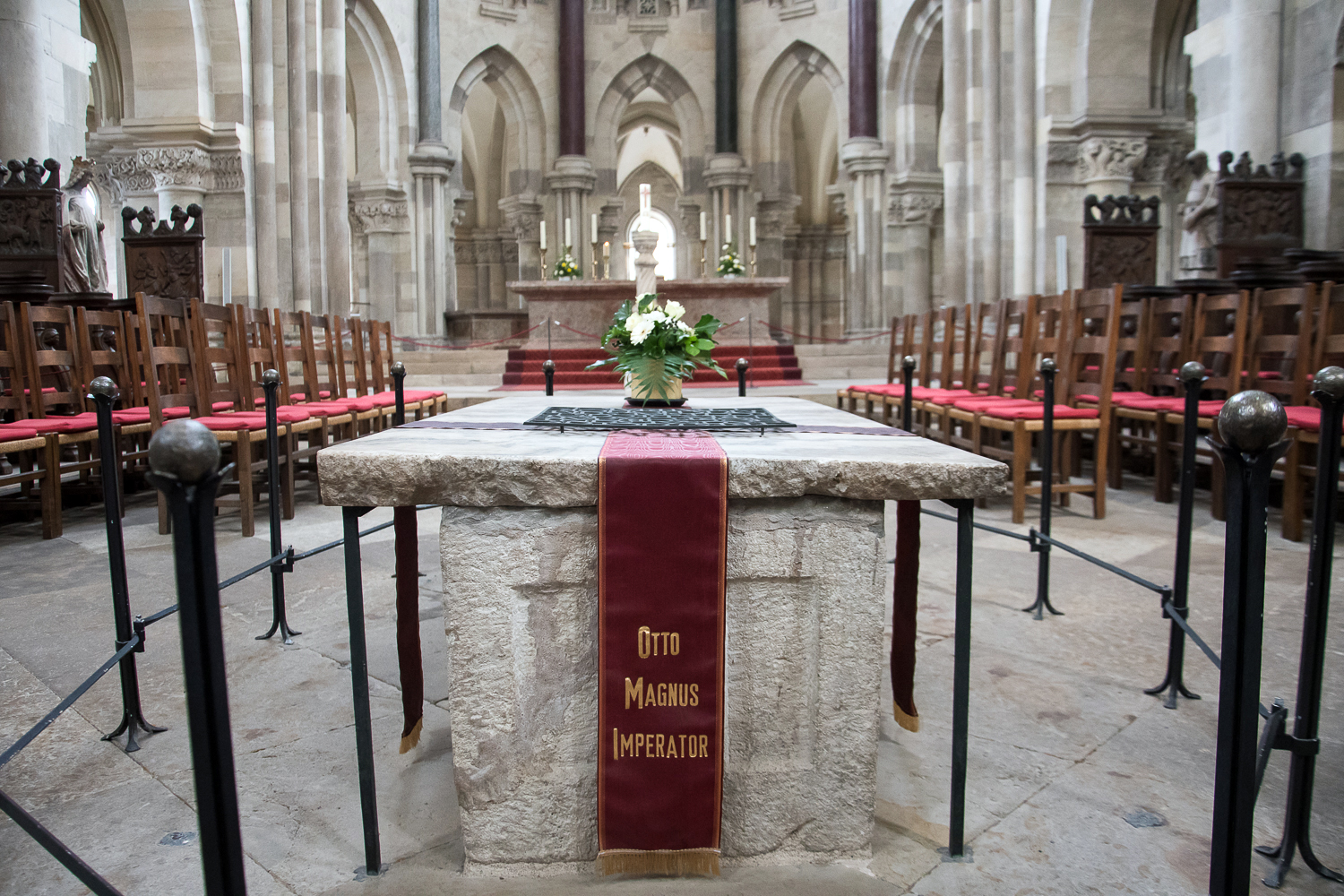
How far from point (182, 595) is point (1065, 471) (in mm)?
4808

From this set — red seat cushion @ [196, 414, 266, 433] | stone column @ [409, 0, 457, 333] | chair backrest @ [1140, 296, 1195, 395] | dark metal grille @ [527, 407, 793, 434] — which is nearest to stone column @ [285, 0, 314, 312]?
stone column @ [409, 0, 457, 333]

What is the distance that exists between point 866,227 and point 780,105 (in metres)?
3.48

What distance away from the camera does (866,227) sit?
1584 cm

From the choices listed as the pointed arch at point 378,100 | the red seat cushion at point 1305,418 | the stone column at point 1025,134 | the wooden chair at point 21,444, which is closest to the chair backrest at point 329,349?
the wooden chair at point 21,444

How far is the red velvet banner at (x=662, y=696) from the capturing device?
1621 mm

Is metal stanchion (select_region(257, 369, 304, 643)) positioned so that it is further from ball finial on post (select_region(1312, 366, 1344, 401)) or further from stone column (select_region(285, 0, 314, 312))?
stone column (select_region(285, 0, 314, 312))

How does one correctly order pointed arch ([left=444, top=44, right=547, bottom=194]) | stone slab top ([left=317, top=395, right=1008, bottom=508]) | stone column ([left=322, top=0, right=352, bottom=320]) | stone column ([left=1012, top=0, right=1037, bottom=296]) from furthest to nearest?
pointed arch ([left=444, top=44, right=547, bottom=194]), stone column ([left=322, top=0, right=352, bottom=320]), stone column ([left=1012, top=0, right=1037, bottom=296]), stone slab top ([left=317, top=395, right=1008, bottom=508])

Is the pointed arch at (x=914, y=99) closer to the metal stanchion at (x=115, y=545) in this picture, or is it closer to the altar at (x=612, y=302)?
the altar at (x=612, y=302)

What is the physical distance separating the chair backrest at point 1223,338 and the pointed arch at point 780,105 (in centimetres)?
1274

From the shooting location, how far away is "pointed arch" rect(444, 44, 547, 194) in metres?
16.3

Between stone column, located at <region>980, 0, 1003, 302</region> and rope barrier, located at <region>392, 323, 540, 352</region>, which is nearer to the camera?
stone column, located at <region>980, 0, 1003, 302</region>

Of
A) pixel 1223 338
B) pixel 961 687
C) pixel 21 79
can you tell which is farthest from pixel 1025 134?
pixel 961 687

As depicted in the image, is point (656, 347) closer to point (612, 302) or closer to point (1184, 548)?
point (1184, 548)

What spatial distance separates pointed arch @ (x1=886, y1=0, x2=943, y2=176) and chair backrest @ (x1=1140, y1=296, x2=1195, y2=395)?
1017cm
